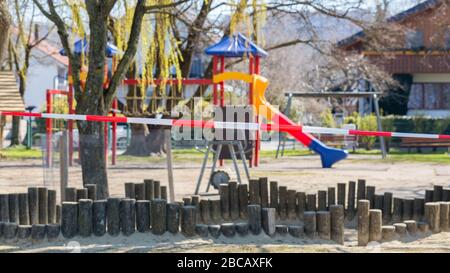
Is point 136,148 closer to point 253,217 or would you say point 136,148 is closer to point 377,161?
point 377,161

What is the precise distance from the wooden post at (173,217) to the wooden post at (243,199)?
68.4 inches

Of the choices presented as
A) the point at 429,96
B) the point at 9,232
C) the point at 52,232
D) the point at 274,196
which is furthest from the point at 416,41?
the point at 9,232

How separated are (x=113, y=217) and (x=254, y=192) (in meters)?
2.48

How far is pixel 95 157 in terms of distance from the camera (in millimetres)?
12836

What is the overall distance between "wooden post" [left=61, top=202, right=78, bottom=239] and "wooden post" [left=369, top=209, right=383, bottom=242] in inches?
129

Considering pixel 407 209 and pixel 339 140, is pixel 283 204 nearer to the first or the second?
pixel 407 209

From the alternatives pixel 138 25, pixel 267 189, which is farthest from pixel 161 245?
pixel 138 25

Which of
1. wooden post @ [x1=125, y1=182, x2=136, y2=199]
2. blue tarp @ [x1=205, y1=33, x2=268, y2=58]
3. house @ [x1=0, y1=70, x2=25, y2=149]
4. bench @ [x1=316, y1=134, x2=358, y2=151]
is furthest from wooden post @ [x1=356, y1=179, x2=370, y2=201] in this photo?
bench @ [x1=316, y1=134, x2=358, y2=151]

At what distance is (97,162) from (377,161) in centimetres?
1443

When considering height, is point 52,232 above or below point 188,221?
below

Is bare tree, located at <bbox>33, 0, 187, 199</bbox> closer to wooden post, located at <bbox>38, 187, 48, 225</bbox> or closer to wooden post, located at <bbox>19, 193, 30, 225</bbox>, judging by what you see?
wooden post, located at <bbox>38, 187, 48, 225</bbox>

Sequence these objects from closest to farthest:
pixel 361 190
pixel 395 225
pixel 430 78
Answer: pixel 395 225
pixel 361 190
pixel 430 78

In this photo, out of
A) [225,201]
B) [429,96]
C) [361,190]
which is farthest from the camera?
[429,96]
